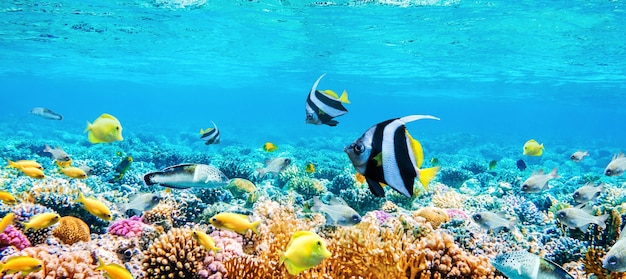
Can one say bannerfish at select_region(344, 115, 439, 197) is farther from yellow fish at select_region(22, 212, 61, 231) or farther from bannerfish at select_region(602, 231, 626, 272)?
yellow fish at select_region(22, 212, 61, 231)

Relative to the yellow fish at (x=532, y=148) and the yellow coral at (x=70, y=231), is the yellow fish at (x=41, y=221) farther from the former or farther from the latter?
the yellow fish at (x=532, y=148)

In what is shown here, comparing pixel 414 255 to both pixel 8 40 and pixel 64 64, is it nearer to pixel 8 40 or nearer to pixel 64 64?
pixel 8 40

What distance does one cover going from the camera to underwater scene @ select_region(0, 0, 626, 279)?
3.87m

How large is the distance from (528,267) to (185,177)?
3121 mm

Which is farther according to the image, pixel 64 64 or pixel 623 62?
pixel 64 64

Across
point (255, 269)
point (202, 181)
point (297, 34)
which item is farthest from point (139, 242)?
point (297, 34)

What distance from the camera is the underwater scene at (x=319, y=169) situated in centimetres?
387

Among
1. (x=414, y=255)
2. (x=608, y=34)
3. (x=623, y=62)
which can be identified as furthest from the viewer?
(x=623, y=62)

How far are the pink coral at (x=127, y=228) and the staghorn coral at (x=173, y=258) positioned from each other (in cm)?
212

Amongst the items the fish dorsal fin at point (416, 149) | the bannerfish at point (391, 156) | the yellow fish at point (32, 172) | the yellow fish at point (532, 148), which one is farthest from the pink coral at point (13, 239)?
the yellow fish at point (532, 148)

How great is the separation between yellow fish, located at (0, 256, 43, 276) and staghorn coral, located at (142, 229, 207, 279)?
42.9 inches

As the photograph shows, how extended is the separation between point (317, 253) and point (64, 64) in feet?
152

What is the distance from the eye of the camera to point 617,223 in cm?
576

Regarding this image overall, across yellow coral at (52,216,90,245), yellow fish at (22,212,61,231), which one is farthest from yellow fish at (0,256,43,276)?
yellow coral at (52,216,90,245)
